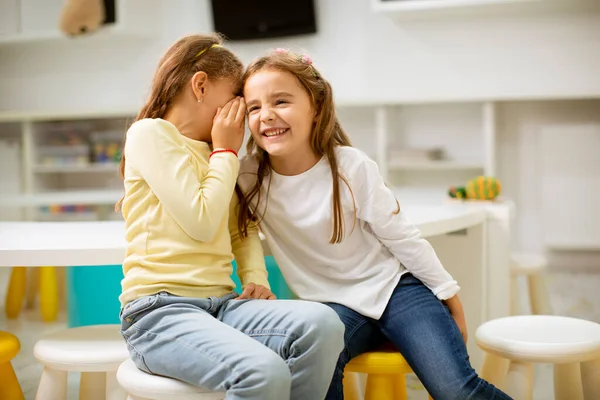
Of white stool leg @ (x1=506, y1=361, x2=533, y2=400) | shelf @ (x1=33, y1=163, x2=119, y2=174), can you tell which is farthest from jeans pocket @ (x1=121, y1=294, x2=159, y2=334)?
shelf @ (x1=33, y1=163, x2=119, y2=174)

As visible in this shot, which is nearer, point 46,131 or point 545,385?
point 545,385

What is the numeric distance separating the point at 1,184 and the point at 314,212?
4.35m

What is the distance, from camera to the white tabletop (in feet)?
4.40

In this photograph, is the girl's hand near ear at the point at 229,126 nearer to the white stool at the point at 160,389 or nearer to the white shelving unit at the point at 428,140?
the white stool at the point at 160,389

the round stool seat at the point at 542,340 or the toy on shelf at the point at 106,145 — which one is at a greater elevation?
the toy on shelf at the point at 106,145

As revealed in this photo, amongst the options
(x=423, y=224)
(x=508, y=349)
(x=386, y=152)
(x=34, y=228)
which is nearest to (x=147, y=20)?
(x=386, y=152)

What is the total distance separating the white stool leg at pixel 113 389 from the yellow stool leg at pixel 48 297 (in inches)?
63.5

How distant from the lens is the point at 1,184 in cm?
508

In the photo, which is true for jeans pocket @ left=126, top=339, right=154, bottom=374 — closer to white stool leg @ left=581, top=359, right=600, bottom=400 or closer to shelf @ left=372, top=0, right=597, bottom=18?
white stool leg @ left=581, top=359, right=600, bottom=400

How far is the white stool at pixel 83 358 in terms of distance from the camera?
4.23ft

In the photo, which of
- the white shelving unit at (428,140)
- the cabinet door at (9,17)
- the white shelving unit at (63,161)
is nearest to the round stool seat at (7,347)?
the white shelving unit at (428,140)

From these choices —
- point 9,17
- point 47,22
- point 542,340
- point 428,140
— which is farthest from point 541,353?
point 9,17

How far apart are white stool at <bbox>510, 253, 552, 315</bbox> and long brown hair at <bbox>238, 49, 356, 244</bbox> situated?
1182 millimetres

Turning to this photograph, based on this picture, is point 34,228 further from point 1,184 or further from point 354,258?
point 1,184
